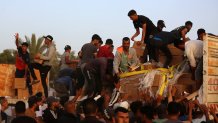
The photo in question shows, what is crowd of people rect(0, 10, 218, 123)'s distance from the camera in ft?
25.1

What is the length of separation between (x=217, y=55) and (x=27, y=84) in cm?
570

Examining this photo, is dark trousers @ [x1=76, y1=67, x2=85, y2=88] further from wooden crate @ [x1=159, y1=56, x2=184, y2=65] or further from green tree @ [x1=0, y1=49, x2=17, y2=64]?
green tree @ [x1=0, y1=49, x2=17, y2=64]

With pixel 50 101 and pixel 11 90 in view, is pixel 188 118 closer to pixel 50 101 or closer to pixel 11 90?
pixel 50 101

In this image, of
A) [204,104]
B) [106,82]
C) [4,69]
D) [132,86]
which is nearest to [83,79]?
[106,82]

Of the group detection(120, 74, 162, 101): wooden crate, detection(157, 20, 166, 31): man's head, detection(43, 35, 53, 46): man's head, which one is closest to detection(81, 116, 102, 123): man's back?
detection(120, 74, 162, 101): wooden crate

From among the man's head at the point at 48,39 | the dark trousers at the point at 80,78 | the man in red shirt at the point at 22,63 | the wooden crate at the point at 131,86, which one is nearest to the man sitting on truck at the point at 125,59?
the wooden crate at the point at 131,86

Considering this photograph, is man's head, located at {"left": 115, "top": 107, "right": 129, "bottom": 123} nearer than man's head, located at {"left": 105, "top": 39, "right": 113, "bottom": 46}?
Yes

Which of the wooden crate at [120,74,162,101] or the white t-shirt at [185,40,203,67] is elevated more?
the white t-shirt at [185,40,203,67]

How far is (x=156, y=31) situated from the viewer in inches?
417

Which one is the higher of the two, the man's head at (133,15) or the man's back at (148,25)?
the man's head at (133,15)

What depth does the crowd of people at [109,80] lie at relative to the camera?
7656mm

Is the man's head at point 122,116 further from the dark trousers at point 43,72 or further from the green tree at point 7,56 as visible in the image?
the green tree at point 7,56

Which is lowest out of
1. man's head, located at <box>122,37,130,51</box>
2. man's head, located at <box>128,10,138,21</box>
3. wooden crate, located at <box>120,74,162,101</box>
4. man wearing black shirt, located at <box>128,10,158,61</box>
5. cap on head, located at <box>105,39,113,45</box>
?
wooden crate, located at <box>120,74,162,101</box>

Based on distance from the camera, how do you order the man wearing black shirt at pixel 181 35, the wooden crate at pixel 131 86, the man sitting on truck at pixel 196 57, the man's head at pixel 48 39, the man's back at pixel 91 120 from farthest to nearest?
the man's head at pixel 48 39 < the man wearing black shirt at pixel 181 35 < the wooden crate at pixel 131 86 < the man sitting on truck at pixel 196 57 < the man's back at pixel 91 120
